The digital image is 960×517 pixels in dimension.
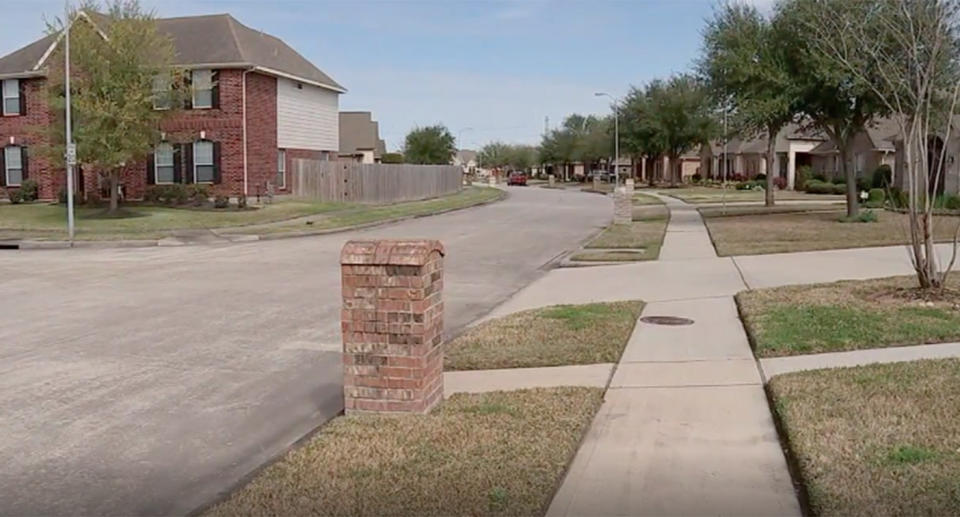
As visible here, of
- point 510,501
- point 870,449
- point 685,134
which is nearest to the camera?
point 510,501

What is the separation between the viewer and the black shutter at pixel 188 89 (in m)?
30.7

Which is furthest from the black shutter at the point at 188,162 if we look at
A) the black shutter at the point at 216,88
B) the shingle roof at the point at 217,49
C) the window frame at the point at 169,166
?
the shingle roof at the point at 217,49

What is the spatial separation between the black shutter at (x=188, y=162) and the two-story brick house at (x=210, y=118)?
4 cm

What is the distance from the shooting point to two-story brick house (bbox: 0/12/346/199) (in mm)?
33344

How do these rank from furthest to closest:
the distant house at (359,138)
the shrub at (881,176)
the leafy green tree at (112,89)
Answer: the distant house at (359,138)
the shrub at (881,176)
the leafy green tree at (112,89)

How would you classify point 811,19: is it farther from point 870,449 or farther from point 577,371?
point 870,449

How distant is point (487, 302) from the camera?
12.2 metres

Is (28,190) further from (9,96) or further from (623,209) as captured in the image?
(623,209)

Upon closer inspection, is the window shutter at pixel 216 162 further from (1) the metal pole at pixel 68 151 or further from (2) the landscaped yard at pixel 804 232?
(2) the landscaped yard at pixel 804 232

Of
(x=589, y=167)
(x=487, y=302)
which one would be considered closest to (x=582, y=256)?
(x=487, y=302)

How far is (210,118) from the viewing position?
110ft

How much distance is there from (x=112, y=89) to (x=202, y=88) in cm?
563

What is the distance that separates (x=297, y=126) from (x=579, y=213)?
41.7 ft

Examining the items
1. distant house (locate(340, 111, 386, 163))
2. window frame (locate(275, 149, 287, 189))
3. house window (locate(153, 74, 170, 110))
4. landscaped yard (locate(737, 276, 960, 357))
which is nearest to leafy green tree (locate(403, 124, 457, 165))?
distant house (locate(340, 111, 386, 163))
